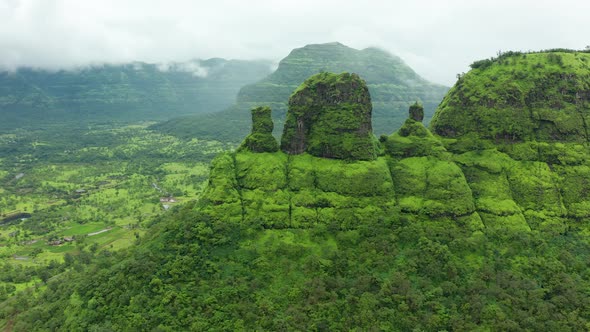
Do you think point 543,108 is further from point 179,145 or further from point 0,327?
point 179,145

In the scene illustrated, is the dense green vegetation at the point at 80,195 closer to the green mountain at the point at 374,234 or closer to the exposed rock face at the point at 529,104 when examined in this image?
the green mountain at the point at 374,234

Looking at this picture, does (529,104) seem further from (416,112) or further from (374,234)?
(374,234)

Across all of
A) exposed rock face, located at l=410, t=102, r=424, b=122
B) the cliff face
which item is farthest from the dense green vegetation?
exposed rock face, located at l=410, t=102, r=424, b=122

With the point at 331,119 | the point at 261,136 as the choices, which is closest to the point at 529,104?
the point at 331,119

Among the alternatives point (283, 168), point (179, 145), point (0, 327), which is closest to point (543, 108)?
point (283, 168)

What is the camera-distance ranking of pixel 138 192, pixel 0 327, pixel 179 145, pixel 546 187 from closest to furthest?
pixel 0 327
pixel 546 187
pixel 138 192
pixel 179 145
